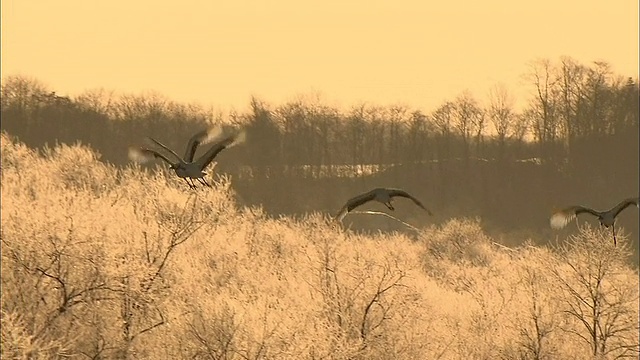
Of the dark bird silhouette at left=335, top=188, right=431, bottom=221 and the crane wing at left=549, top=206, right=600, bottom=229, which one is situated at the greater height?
the crane wing at left=549, top=206, right=600, bottom=229

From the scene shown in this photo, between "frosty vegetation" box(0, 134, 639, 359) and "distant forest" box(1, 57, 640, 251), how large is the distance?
886 inches

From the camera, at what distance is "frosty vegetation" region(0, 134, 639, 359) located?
111 feet

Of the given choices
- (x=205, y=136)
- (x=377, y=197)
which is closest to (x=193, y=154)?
(x=205, y=136)

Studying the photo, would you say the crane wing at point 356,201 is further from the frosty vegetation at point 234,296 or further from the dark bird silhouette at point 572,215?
the frosty vegetation at point 234,296

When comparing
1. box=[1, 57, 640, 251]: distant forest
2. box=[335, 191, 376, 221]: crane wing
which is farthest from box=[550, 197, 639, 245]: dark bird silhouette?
box=[1, 57, 640, 251]: distant forest

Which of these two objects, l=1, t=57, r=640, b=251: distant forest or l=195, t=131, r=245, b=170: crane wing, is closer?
l=195, t=131, r=245, b=170: crane wing

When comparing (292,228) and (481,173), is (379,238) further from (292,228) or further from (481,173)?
(481,173)

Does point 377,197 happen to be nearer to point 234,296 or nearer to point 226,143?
point 226,143

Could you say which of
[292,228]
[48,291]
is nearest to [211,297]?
[48,291]

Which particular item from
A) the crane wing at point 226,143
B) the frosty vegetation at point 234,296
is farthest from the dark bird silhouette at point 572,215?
the frosty vegetation at point 234,296

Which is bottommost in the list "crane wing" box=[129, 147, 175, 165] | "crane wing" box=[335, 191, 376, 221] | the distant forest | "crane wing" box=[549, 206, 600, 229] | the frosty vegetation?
"crane wing" box=[335, 191, 376, 221]

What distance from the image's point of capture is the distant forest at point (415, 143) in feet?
253

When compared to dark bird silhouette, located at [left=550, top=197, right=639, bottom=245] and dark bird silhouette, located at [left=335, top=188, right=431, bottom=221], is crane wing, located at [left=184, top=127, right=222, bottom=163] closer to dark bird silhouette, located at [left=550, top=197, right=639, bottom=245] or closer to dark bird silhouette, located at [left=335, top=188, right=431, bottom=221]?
dark bird silhouette, located at [left=335, top=188, right=431, bottom=221]

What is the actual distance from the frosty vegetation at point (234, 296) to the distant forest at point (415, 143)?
22.5 meters
